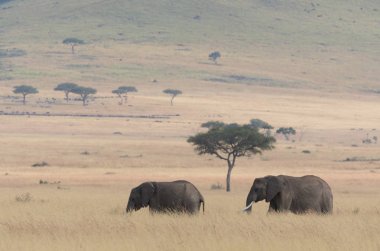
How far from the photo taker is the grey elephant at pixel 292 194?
75.4ft

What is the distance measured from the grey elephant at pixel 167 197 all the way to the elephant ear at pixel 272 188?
223 cm

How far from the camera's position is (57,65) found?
639ft

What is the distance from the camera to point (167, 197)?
24.5 meters

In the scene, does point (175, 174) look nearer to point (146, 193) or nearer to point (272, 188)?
point (146, 193)

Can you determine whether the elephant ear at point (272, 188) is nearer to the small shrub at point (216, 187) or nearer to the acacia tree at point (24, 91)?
the small shrub at point (216, 187)

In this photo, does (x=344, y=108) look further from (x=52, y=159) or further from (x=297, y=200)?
(x=297, y=200)

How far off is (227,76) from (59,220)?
169999 millimetres

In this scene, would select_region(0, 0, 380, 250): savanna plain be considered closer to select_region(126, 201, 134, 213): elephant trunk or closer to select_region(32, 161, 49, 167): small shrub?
select_region(126, 201, 134, 213): elephant trunk

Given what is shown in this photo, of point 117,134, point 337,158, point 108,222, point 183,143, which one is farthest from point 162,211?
point 117,134

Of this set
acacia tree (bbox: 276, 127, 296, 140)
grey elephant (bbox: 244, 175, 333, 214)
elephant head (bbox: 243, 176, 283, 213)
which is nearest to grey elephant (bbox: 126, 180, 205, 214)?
grey elephant (bbox: 244, 175, 333, 214)

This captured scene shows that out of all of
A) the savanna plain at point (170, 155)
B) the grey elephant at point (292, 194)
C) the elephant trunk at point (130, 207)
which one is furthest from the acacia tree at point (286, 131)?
the elephant trunk at point (130, 207)

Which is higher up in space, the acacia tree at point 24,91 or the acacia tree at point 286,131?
the acacia tree at point 24,91

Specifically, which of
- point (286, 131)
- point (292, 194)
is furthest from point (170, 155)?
point (292, 194)

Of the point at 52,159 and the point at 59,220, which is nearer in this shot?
the point at 59,220
